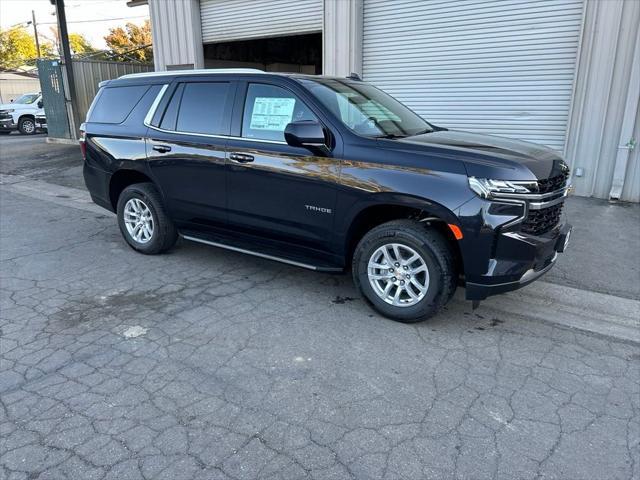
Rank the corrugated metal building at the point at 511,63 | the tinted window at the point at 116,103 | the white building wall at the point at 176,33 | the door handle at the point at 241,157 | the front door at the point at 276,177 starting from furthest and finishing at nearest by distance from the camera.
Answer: the white building wall at the point at 176,33 < the corrugated metal building at the point at 511,63 < the tinted window at the point at 116,103 < the door handle at the point at 241,157 < the front door at the point at 276,177

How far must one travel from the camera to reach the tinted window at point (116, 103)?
554 centimetres

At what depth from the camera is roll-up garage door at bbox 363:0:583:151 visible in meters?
7.93

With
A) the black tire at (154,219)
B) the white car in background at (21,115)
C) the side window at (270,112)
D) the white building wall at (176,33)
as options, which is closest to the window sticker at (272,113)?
the side window at (270,112)

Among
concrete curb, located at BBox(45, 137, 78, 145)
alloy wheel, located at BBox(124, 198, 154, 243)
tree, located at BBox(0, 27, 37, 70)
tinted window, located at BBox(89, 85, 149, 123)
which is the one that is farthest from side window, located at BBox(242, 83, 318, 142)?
tree, located at BBox(0, 27, 37, 70)

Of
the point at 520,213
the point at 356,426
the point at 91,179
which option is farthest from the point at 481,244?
the point at 91,179

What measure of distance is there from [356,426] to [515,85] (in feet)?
24.1

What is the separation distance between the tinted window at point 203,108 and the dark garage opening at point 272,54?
441 inches

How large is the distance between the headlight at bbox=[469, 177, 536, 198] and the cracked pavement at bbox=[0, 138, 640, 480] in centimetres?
113

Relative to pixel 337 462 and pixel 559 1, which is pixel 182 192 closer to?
pixel 337 462

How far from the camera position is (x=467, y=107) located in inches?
353

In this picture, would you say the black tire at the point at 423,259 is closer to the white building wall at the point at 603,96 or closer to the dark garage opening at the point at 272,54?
the white building wall at the point at 603,96

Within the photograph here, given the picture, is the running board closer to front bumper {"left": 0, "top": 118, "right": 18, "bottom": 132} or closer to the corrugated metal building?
the corrugated metal building

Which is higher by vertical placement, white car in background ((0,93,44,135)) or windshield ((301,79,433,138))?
windshield ((301,79,433,138))

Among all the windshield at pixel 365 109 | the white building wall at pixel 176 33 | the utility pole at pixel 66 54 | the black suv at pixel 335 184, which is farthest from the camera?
the utility pole at pixel 66 54
